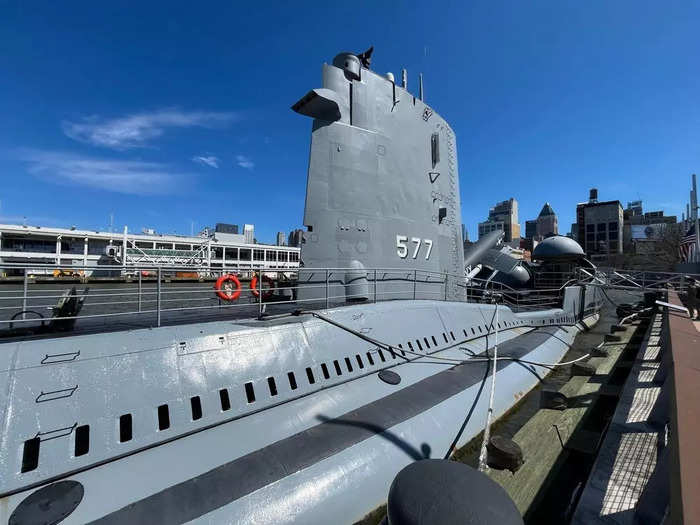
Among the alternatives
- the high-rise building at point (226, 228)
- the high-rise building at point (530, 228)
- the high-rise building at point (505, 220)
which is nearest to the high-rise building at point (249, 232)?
the high-rise building at point (226, 228)

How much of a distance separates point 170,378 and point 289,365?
1226mm

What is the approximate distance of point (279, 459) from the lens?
2.79 m

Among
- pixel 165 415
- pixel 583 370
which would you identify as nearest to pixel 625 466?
pixel 165 415

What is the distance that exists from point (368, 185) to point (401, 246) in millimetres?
1377

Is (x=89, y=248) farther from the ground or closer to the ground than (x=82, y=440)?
farther from the ground

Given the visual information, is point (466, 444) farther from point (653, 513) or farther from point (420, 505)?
point (420, 505)

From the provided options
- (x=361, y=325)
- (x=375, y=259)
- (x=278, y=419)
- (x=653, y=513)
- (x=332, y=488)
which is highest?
(x=375, y=259)

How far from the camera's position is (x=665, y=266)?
126 feet

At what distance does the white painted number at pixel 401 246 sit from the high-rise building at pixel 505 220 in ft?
369

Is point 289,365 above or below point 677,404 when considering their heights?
below

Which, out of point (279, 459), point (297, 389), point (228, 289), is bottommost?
point (279, 459)

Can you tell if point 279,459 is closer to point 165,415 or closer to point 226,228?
point 165,415

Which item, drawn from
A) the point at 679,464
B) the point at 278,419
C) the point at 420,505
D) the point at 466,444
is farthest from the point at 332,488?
the point at 679,464

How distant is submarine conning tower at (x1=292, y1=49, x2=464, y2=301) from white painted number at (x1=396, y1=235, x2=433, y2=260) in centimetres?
2
